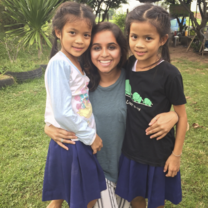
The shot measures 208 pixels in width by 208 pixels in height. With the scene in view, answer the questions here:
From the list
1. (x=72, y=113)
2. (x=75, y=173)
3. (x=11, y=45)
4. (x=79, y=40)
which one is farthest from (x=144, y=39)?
(x=11, y=45)

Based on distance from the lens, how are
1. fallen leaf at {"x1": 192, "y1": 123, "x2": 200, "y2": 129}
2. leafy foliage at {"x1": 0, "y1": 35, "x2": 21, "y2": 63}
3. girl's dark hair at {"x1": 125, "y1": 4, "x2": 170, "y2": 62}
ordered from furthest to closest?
leafy foliage at {"x1": 0, "y1": 35, "x2": 21, "y2": 63}
fallen leaf at {"x1": 192, "y1": 123, "x2": 200, "y2": 129}
girl's dark hair at {"x1": 125, "y1": 4, "x2": 170, "y2": 62}

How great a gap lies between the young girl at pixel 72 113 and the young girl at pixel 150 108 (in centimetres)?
24

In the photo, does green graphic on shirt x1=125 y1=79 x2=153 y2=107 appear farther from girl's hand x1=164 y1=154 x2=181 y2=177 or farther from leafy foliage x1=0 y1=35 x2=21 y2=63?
leafy foliage x1=0 y1=35 x2=21 y2=63

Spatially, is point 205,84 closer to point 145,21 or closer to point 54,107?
point 145,21

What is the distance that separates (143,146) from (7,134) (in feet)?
8.23

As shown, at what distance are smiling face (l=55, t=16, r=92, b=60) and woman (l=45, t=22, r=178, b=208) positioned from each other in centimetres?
11

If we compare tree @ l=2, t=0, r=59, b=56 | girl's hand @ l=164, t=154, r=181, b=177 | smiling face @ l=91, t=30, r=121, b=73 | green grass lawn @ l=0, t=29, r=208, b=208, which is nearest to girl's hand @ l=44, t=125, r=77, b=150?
smiling face @ l=91, t=30, r=121, b=73

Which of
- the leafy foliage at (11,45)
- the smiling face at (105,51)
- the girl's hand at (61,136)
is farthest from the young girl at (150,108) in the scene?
the leafy foliage at (11,45)

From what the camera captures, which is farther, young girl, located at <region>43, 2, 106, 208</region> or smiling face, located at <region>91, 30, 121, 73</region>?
smiling face, located at <region>91, 30, 121, 73</region>

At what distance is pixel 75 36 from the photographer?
1244 mm

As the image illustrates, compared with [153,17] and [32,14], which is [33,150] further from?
[32,14]

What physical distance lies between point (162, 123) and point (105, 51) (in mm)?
603

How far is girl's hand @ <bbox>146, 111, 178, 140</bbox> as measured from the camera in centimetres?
122

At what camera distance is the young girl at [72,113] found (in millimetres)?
1143
